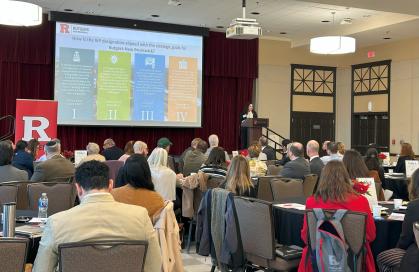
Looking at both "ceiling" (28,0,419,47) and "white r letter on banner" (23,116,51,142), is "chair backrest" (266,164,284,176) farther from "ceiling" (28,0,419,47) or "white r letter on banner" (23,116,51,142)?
"ceiling" (28,0,419,47)

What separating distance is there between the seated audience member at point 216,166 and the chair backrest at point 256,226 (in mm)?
1995

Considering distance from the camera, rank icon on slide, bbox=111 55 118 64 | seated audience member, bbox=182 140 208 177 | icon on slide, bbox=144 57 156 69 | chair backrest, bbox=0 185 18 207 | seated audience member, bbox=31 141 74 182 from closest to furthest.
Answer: chair backrest, bbox=0 185 18 207 → seated audience member, bbox=31 141 74 182 → seated audience member, bbox=182 140 208 177 → icon on slide, bbox=111 55 118 64 → icon on slide, bbox=144 57 156 69

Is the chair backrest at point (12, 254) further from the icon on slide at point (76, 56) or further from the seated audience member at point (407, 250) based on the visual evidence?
the icon on slide at point (76, 56)

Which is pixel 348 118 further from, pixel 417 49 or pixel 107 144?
pixel 107 144

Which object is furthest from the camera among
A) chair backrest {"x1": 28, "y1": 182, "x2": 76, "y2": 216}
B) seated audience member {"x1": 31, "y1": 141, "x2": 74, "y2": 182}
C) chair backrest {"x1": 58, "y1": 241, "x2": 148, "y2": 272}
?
seated audience member {"x1": 31, "y1": 141, "x2": 74, "y2": 182}

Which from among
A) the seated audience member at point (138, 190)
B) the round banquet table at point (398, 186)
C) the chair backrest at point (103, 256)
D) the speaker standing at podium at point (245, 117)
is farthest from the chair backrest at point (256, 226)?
the speaker standing at podium at point (245, 117)

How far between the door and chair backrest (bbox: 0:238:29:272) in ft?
48.7

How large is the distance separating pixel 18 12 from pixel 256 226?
668cm

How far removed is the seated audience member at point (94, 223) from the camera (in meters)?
2.34

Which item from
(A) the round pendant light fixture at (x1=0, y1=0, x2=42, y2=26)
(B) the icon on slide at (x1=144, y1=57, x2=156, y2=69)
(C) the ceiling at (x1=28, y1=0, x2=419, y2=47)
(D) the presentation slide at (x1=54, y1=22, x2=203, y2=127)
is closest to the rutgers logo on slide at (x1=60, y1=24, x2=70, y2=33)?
(D) the presentation slide at (x1=54, y1=22, x2=203, y2=127)

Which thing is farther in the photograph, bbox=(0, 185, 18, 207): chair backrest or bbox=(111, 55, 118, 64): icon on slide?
bbox=(111, 55, 118, 64): icon on slide

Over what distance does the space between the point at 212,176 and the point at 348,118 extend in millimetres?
12011

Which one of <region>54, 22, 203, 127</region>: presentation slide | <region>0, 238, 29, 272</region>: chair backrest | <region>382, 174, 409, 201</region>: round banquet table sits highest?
<region>54, 22, 203, 127</region>: presentation slide

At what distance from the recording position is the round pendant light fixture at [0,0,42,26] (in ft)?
28.9
